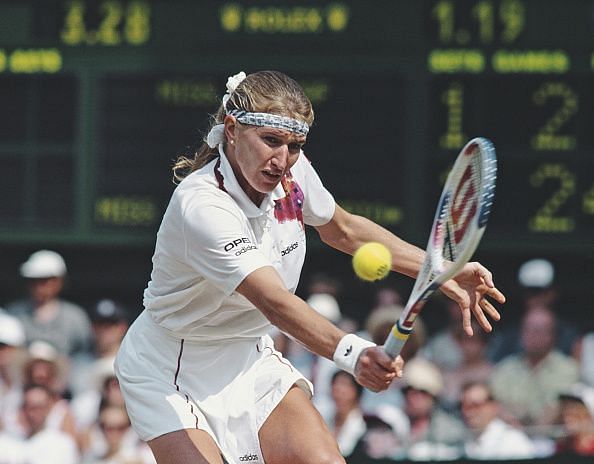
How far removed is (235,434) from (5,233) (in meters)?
4.67

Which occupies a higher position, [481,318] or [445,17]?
[481,318]

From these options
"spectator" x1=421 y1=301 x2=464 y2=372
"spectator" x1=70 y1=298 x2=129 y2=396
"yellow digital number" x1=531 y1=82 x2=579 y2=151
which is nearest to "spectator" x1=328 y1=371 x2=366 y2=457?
"spectator" x1=421 y1=301 x2=464 y2=372

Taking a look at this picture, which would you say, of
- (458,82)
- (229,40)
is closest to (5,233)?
(229,40)

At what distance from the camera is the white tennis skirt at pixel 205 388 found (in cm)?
477

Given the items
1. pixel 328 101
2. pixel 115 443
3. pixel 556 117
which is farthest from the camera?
pixel 328 101

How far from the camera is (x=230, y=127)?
469 centimetres

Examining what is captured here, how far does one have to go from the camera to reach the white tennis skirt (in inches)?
188

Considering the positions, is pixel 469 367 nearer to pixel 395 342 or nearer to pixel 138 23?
pixel 138 23

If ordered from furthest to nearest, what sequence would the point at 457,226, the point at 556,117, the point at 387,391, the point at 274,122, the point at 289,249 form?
the point at 556,117 → the point at 387,391 → the point at 289,249 → the point at 274,122 → the point at 457,226

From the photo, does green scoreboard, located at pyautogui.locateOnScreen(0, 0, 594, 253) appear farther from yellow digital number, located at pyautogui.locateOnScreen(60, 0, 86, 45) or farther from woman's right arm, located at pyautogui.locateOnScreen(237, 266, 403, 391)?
woman's right arm, located at pyautogui.locateOnScreen(237, 266, 403, 391)

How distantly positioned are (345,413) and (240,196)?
9.70 feet

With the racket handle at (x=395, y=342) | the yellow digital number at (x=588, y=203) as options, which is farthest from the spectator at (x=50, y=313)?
the racket handle at (x=395, y=342)

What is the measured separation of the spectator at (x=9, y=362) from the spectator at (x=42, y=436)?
299 millimetres

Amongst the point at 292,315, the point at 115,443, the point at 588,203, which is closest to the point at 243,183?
the point at 292,315
